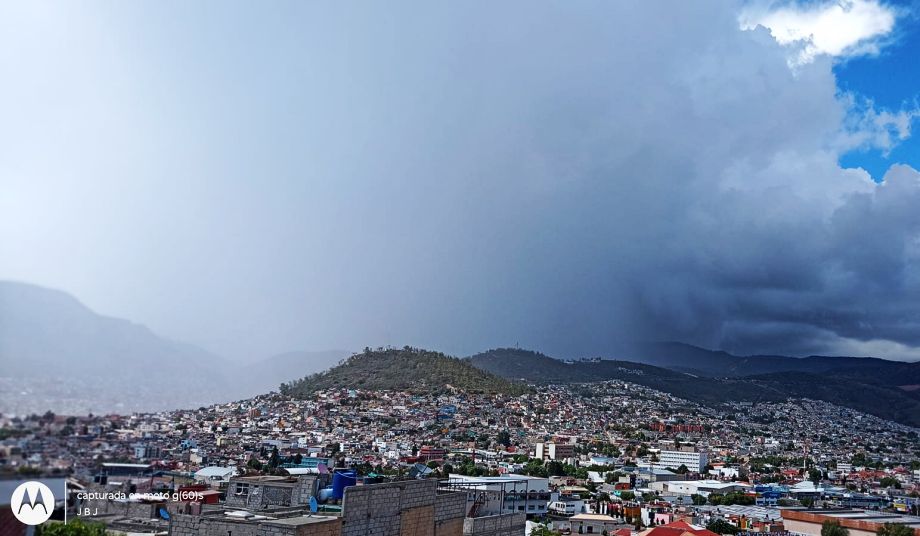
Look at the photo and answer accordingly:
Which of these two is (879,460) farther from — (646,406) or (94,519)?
(94,519)

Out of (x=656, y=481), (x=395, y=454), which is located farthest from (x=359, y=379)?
(x=656, y=481)

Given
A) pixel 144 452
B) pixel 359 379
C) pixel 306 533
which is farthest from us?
pixel 359 379

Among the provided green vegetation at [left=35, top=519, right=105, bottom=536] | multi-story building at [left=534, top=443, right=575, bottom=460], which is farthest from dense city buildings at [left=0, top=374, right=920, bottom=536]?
green vegetation at [left=35, top=519, right=105, bottom=536]

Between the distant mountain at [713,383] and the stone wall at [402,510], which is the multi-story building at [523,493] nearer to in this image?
the stone wall at [402,510]

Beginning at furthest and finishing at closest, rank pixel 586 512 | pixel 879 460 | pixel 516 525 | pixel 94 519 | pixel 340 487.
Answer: pixel 879 460
pixel 586 512
pixel 516 525
pixel 94 519
pixel 340 487

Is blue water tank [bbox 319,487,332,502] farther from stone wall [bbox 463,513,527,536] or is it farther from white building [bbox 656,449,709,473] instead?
white building [bbox 656,449,709,473]

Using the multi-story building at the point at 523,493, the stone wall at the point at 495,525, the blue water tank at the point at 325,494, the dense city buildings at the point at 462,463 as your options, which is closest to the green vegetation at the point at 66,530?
the dense city buildings at the point at 462,463

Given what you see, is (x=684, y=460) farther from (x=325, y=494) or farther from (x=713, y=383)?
(x=713, y=383)

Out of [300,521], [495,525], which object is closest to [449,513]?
[495,525]
